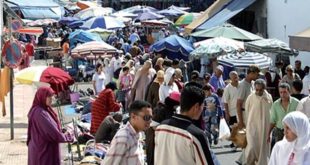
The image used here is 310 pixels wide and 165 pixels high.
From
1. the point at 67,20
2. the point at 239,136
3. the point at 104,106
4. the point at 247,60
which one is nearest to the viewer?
the point at 239,136

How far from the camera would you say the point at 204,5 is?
58.8 metres

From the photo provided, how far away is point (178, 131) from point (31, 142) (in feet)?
12.1

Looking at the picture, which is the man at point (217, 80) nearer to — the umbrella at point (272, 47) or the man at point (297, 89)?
the umbrella at point (272, 47)

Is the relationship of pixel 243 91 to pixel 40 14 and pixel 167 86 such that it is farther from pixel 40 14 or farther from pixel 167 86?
pixel 40 14

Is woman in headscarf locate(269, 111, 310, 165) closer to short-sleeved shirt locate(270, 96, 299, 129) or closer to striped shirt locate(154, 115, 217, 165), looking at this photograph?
striped shirt locate(154, 115, 217, 165)

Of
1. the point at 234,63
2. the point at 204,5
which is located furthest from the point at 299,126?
the point at 204,5

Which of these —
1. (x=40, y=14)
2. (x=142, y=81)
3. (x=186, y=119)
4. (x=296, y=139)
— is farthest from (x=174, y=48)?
(x=40, y=14)

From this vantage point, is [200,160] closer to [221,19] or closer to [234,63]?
[234,63]

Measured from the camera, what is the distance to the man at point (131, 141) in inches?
256

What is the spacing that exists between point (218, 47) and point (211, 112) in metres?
6.67

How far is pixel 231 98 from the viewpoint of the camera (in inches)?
529

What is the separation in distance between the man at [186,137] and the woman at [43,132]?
2981mm

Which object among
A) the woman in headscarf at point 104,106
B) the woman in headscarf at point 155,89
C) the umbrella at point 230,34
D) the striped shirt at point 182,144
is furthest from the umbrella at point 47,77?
the umbrella at point 230,34

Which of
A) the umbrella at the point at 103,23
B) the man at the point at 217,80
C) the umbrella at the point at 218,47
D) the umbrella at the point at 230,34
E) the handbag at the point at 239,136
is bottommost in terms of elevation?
Answer: the handbag at the point at 239,136
